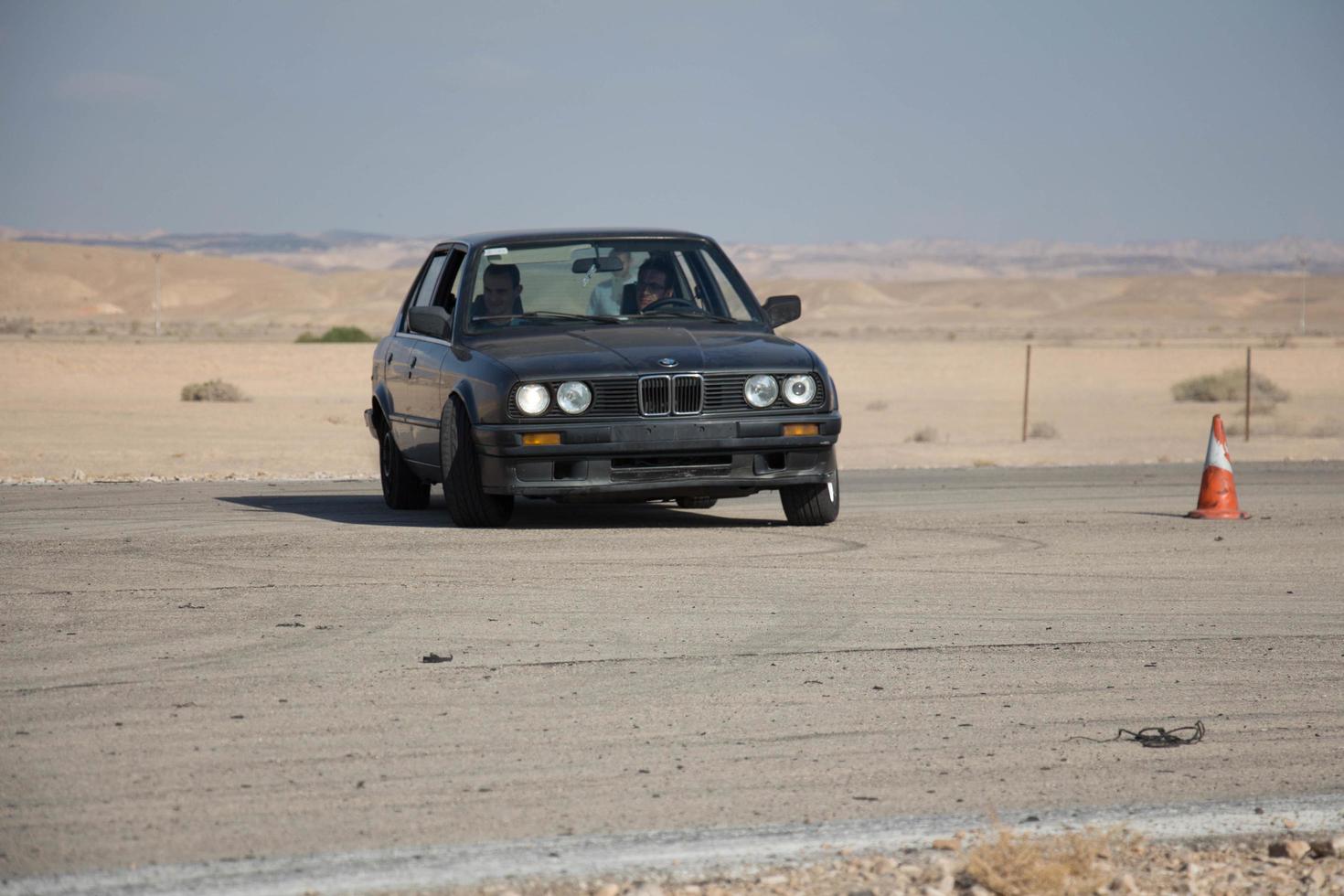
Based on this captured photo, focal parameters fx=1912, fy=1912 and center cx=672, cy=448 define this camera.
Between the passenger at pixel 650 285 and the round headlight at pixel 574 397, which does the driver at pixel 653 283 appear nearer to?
the passenger at pixel 650 285

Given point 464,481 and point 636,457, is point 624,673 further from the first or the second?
point 464,481

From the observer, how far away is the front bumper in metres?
10.7

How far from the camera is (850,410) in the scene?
125 feet

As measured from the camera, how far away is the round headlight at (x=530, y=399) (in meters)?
10.7

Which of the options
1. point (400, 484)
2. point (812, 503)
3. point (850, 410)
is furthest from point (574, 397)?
point (850, 410)

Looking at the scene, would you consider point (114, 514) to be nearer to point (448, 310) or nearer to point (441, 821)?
point (448, 310)

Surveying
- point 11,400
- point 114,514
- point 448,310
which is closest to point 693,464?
point 448,310

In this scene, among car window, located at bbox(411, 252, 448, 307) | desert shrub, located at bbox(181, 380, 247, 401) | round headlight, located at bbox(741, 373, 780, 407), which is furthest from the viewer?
desert shrub, located at bbox(181, 380, 247, 401)

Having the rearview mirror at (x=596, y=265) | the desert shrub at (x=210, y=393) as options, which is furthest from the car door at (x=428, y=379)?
the desert shrub at (x=210, y=393)

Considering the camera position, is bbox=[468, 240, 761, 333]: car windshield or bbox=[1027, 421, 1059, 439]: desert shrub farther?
bbox=[1027, 421, 1059, 439]: desert shrub

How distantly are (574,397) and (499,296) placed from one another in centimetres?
140

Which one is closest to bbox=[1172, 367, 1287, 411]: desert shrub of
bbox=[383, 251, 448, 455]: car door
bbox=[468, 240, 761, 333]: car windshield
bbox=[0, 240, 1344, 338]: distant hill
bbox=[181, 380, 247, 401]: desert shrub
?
bbox=[181, 380, 247, 401]: desert shrub

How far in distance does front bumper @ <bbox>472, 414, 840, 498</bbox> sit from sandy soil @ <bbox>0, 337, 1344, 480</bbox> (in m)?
7.19

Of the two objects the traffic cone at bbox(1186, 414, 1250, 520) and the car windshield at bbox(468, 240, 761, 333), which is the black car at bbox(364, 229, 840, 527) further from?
the traffic cone at bbox(1186, 414, 1250, 520)
